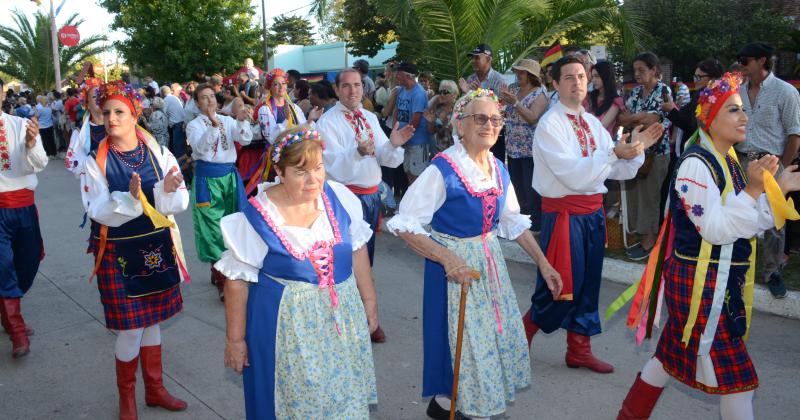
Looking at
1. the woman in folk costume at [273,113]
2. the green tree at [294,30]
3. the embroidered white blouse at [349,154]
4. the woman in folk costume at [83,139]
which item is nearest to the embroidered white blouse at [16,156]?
the woman in folk costume at [83,139]

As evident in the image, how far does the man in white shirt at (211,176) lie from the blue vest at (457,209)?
11.1ft

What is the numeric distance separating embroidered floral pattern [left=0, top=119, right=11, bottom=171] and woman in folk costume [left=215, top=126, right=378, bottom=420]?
10.5 ft

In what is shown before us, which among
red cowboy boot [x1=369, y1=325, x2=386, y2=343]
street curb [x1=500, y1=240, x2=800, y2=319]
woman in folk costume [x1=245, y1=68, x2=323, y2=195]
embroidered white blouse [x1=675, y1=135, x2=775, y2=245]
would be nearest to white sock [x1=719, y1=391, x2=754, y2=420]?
embroidered white blouse [x1=675, y1=135, x2=775, y2=245]

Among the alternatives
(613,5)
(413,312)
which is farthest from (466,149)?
(613,5)

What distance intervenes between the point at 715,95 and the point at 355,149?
2.82m

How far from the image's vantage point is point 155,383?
13.9 feet

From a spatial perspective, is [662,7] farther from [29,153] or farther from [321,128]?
[29,153]

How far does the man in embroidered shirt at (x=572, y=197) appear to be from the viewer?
415 centimetres

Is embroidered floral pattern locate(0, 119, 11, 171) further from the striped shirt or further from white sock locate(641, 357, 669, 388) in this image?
the striped shirt

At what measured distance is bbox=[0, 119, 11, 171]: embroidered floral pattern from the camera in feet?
16.5

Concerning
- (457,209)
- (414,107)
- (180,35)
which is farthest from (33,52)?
(457,209)

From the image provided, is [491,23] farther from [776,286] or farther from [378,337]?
[378,337]

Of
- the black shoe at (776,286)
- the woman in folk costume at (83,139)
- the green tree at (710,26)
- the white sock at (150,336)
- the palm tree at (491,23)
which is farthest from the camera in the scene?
the green tree at (710,26)

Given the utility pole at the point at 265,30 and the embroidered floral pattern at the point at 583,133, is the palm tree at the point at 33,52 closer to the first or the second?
the utility pole at the point at 265,30
